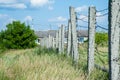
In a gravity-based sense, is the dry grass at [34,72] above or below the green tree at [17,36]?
below

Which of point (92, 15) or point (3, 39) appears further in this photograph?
point (3, 39)

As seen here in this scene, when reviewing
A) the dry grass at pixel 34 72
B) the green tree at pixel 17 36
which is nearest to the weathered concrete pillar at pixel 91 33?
the dry grass at pixel 34 72

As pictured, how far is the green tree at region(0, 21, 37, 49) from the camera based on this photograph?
58.6 m

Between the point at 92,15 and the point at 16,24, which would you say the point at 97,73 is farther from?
the point at 16,24

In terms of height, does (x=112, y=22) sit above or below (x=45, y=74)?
above

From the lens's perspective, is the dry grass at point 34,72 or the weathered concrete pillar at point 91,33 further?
the weathered concrete pillar at point 91,33

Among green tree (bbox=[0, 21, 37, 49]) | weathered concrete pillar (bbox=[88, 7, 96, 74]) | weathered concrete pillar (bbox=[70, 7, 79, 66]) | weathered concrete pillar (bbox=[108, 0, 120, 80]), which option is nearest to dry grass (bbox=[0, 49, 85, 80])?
weathered concrete pillar (bbox=[88, 7, 96, 74])

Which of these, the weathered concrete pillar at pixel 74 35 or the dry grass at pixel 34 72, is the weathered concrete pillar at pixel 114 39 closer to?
the dry grass at pixel 34 72

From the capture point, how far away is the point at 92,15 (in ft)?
31.5

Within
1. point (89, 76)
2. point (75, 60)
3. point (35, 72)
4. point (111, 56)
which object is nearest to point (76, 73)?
point (89, 76)

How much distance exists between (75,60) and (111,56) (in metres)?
4.32

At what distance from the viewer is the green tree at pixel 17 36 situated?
5862 cm

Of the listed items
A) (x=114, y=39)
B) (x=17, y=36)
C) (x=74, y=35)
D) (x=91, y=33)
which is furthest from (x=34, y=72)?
(x=17, y=36)

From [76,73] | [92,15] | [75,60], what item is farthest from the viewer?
[75,60]
